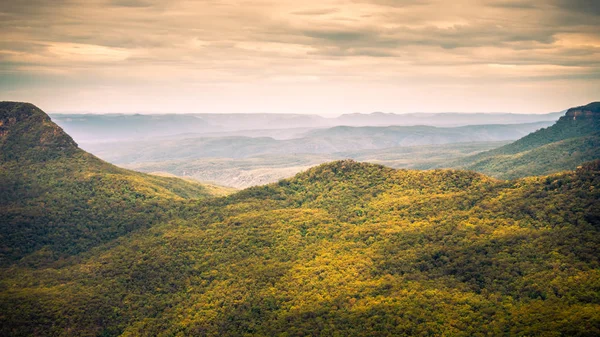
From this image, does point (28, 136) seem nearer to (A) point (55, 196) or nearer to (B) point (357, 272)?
(A) point (55, 196)

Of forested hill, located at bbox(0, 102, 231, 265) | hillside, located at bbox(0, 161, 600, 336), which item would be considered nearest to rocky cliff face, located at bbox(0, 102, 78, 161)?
forested hill, located at bbox(0, 102, 231, 265)

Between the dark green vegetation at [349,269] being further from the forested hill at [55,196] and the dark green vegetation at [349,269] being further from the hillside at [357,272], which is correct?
the forested hill at [55,196]

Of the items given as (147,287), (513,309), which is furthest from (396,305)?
(147,287)

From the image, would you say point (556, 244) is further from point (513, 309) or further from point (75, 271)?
point (75, 271)

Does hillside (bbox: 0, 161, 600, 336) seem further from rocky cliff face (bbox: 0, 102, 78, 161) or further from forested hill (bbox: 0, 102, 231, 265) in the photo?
rocky cliff face (bbox: 0, 102, 78, 161)

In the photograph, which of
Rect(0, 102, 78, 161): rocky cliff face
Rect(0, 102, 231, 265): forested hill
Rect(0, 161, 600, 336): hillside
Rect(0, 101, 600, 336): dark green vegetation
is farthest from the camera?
Rect(0, 102, 78, 161): rocky cliff face

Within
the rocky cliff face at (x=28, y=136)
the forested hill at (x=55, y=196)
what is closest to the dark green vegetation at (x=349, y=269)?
the forested hill at (x=55, y=196)
